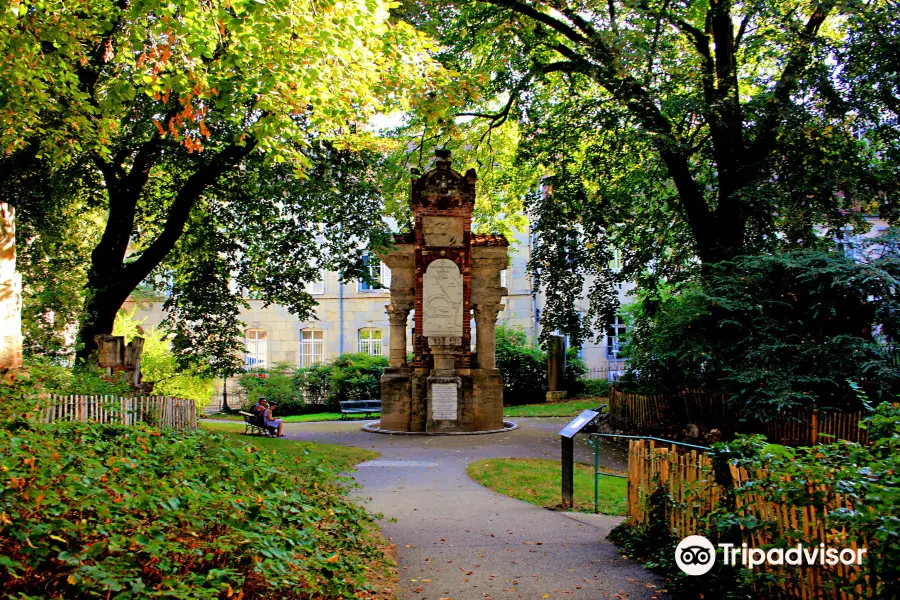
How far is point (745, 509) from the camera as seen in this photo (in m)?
5.38

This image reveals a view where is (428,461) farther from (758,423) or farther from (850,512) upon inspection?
(850,512)

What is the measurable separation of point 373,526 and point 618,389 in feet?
42.9

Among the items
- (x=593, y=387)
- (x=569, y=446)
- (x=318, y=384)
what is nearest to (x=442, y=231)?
(x=569, y=446)

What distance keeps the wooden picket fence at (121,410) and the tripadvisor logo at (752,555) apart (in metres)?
6.85

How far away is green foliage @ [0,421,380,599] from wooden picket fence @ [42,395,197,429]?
4.10 m

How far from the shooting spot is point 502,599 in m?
5.89

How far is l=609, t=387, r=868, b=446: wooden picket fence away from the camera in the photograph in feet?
42.6

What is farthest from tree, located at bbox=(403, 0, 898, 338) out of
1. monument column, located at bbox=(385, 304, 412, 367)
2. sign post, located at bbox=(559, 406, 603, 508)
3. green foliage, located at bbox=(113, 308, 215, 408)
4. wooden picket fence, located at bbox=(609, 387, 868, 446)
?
green foliage, located at bbox=(113, 308, 215, 408)

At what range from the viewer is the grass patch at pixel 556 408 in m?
26.1

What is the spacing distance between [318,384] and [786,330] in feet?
70.8

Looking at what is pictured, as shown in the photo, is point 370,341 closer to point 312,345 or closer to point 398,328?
point 312,345

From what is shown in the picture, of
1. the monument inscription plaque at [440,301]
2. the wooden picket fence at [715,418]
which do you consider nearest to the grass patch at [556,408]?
the wooden picket fence at [715,418]

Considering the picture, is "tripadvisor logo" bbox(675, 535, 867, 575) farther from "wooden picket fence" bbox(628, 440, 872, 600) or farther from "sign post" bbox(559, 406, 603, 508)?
"sign post" bbox(559, 406, 603, 508)

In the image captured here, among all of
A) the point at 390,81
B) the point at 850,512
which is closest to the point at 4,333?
the point at 390,81
